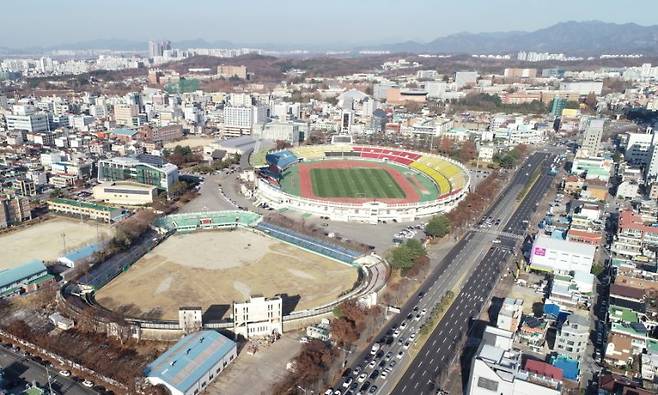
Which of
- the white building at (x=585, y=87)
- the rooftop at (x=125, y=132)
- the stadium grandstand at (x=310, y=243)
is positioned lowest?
the stadium grandstand at (x=310, y=243)

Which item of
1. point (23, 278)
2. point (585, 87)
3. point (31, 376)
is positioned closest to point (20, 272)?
point (23, 278)

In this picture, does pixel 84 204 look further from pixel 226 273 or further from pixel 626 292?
pixel 626 292

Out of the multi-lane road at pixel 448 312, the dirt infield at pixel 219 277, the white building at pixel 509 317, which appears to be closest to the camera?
the multi-lane road at pixel 448 312

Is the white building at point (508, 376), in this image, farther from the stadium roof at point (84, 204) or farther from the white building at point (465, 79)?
the white building at point (465, 79)

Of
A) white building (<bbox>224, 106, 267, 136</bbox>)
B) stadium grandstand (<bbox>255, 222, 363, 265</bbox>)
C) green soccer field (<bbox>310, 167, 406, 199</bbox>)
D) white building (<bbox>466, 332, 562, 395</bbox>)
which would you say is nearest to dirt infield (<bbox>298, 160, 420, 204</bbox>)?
green soccer field (<bbox>310, 167, 406, 199</bbox>)

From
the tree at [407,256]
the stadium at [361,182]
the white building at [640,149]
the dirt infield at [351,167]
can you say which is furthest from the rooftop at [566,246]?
the white building at [640,149]

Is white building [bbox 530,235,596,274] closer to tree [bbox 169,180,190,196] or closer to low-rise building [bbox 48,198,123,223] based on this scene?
tree [bbox 169,180,190,196]

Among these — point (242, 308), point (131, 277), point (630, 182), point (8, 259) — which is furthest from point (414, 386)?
point (630, 182)
